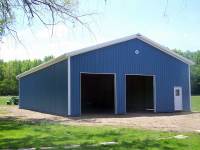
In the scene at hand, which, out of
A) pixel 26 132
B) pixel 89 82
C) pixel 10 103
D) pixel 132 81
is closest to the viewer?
pixel 26 132

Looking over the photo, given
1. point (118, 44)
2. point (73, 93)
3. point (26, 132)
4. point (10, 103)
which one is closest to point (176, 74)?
point (118, 44)

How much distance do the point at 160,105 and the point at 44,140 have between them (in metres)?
15.2

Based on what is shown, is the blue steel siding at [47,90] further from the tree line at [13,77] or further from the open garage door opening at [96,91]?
the tree line at [13,77]

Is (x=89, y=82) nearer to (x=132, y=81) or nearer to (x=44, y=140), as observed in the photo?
(x=132, y=81)

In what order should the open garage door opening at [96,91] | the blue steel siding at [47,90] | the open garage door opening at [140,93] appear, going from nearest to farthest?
the blue steel siding at [47,90] → the open garage door opening at [140,93] → the open garage door opening at [96,91]

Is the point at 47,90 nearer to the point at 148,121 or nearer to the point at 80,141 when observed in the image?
the point at 148,121

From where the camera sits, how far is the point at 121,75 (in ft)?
81.3

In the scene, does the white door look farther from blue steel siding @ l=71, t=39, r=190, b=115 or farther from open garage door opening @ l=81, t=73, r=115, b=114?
open garage door opening @ l=81, t=73, r=115, b=114

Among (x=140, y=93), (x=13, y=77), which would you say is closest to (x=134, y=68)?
(x=140, y=93)

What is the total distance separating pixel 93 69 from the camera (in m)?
23.8

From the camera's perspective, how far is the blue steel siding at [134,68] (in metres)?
23.5

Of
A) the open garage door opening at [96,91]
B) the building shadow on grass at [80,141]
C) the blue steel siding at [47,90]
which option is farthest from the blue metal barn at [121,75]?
the building shadow on grass at [80,141]

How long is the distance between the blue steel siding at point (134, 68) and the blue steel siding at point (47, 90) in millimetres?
789

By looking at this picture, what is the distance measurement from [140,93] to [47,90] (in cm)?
724
